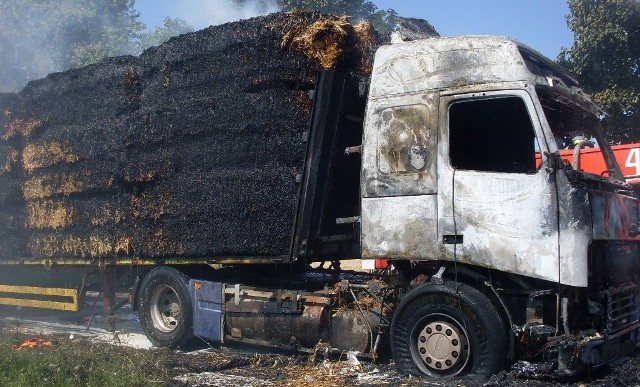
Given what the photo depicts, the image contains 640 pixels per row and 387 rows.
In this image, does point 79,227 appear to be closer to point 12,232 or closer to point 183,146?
point 12,232

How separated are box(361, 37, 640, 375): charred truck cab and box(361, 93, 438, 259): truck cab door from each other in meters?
0.01

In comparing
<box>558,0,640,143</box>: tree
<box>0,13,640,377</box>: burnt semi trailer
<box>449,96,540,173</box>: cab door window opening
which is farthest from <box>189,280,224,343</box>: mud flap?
<box>558,0,640,143</box>: tree

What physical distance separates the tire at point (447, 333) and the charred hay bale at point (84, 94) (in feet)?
14.8

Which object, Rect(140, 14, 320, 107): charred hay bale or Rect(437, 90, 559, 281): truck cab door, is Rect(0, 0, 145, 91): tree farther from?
Rect(437, 90, 559, 281): truck cab door

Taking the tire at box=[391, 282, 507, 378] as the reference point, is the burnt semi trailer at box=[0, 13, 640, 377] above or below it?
above

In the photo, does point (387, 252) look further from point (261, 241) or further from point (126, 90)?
point (126, 90)

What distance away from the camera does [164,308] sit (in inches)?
337

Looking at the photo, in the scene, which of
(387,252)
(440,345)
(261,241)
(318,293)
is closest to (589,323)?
(440,345)

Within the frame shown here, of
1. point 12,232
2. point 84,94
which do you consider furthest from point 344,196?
point 12,232

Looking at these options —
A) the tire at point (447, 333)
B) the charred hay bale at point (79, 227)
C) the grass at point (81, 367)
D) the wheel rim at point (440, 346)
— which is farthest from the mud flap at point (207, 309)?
the wheel rim at point (440, 346)

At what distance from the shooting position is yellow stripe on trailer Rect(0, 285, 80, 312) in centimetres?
980

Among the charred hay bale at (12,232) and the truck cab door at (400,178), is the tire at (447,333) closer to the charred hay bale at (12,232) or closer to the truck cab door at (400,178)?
the truck cab door at (400,178)

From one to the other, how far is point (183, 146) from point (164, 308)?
→ 213cm

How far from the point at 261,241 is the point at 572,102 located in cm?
343
